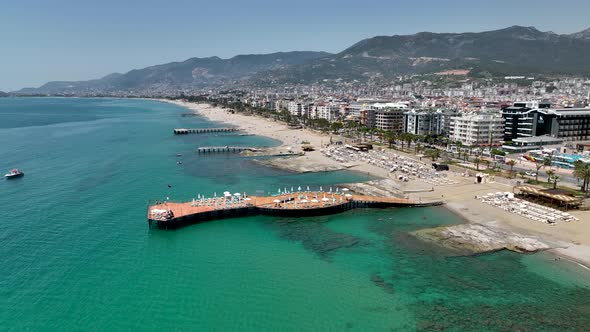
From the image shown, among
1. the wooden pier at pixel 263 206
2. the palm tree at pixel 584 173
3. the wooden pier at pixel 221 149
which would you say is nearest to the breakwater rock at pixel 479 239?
the wooden pier at pixel 263 206

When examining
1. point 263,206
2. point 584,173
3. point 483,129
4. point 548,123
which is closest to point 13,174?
point 263,206

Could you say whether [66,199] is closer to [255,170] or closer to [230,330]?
[255,170]

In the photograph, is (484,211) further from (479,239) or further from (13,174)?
(13,174)

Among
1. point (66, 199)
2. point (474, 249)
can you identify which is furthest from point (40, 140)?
point (474, 249)

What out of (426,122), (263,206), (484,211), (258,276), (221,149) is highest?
(426,122)

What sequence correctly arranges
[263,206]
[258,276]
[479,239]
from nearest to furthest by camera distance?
[258,276] → [479,239] → [263,206]

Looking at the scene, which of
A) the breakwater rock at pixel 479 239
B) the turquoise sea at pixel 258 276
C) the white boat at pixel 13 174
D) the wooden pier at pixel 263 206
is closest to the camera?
the turquoise sea at pixel 258 276

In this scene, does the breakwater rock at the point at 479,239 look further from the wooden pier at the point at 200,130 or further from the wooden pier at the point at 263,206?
the wooden pier at the point at 200,130
